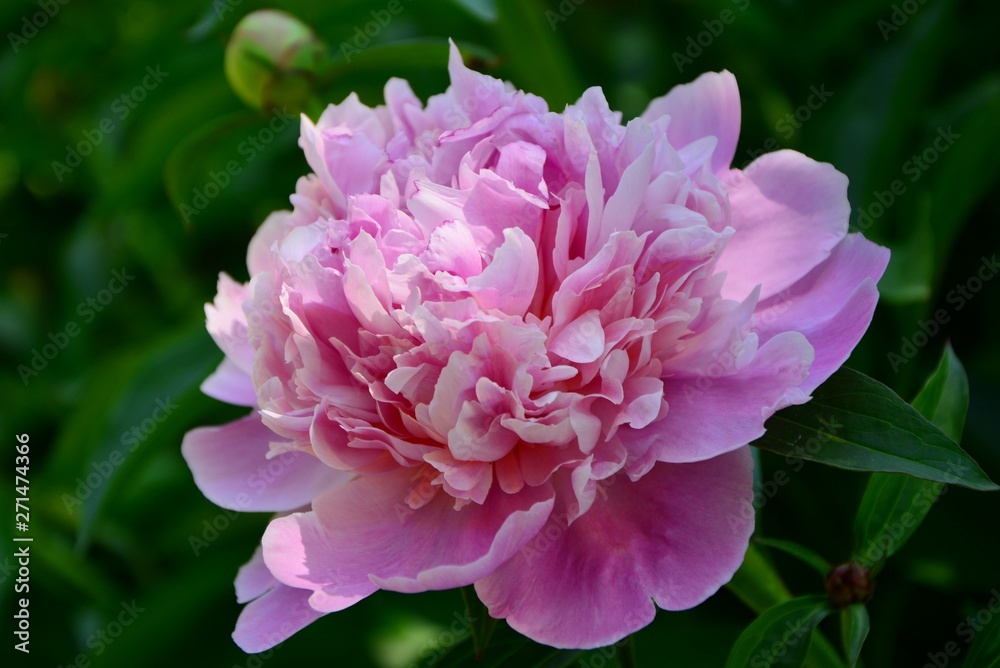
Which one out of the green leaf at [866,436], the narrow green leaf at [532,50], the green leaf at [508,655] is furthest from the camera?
the narrow green leaf at [532,50]

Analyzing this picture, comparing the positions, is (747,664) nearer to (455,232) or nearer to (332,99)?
(455,232)

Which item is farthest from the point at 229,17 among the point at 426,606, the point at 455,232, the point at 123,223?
the point at 426,606

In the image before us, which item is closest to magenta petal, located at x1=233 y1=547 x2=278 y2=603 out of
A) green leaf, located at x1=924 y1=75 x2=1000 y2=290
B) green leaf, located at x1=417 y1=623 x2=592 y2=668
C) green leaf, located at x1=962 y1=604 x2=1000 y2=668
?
green leaf, located at x1=417 y1=623 x2=592 y2=668

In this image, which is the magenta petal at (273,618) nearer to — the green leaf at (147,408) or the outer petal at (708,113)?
the green leaf at (147,408)

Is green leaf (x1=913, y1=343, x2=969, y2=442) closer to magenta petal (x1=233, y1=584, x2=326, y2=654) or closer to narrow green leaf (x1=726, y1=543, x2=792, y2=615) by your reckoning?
narrow green leaf (x1=726, y1=543, x2=792, y2=615)

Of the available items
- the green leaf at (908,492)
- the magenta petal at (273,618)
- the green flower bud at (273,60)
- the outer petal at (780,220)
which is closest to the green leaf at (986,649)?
the green leaf at (908,492)

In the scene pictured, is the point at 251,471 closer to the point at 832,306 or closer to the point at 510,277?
the point at 510,277
